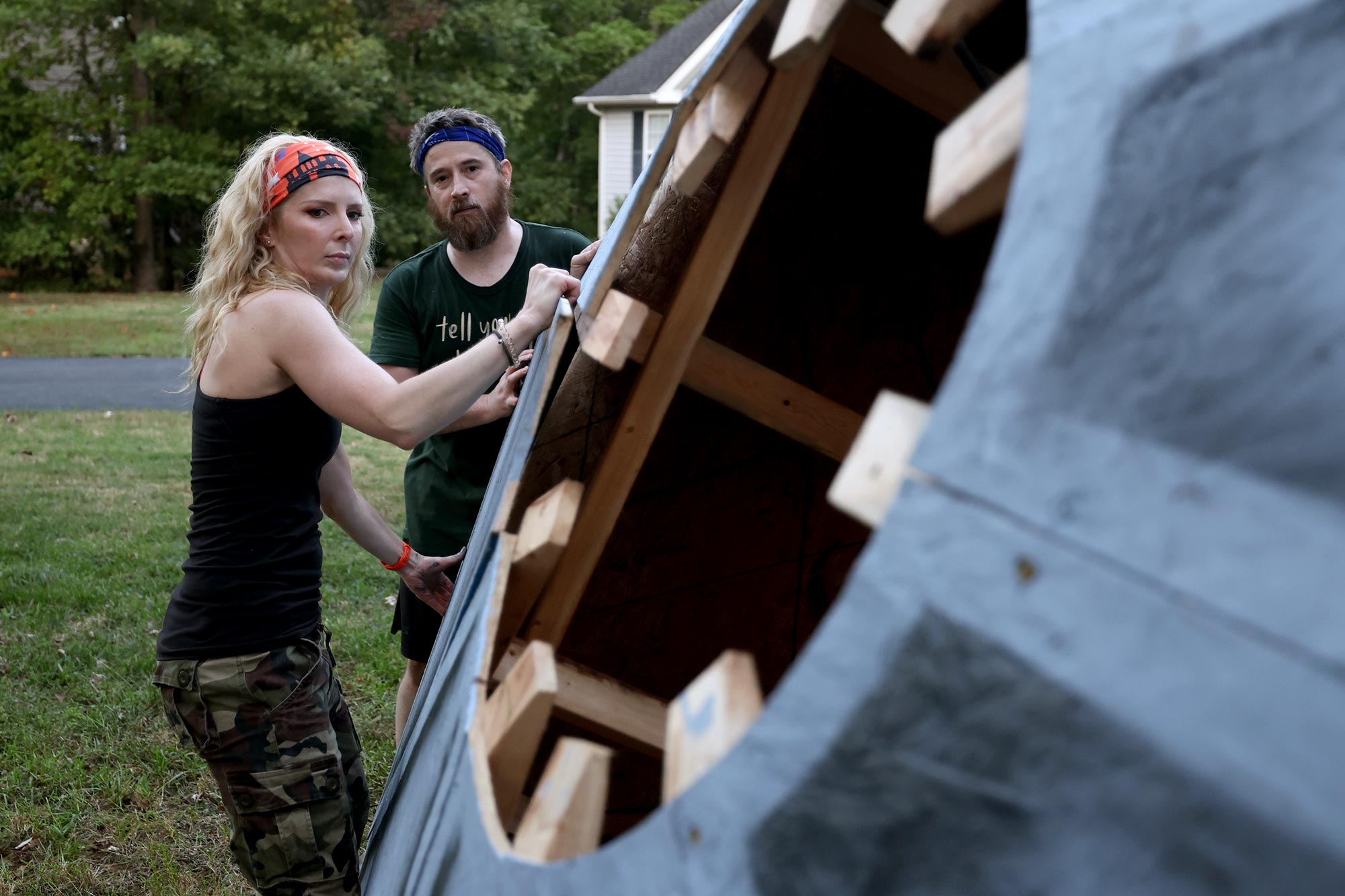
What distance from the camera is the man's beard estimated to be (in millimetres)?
3717

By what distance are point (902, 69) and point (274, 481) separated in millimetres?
1704

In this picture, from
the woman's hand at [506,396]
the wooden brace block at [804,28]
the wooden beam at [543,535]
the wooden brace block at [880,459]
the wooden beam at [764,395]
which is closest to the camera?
the wooden brace block at [880,459]

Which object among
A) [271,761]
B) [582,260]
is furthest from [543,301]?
[271,761]

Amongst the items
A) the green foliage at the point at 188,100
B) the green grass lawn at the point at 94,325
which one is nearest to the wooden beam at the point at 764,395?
the green grass lawn at the point at 94,325

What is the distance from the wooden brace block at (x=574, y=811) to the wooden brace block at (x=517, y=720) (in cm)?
23

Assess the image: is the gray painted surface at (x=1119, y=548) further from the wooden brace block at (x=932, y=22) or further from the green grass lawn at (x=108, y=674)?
the green grass lawn at (x=108, y=674)

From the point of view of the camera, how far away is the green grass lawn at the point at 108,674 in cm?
377

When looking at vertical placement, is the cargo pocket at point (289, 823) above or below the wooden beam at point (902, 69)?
below

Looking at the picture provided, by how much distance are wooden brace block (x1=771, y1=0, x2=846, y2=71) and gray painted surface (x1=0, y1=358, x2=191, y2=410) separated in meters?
10.2

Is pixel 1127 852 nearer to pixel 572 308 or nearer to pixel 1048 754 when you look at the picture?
pixel 1048 754

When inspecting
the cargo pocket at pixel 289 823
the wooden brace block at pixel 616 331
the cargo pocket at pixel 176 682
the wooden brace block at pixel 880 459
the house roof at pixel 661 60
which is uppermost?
the wooden brace block at pixel 880 459

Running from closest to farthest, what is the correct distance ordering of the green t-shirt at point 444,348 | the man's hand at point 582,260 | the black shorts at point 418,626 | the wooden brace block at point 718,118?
1. the wooden brace block at point 718,118
2. the man's hand at point 582,260
3. the green t-shirt at point 444,348
4. the black shorts at point 418,626

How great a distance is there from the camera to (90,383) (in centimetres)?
1295

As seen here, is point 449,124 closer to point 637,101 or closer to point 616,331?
point 616,331
